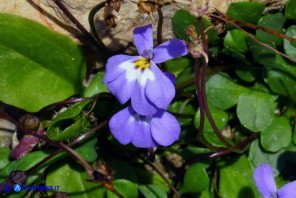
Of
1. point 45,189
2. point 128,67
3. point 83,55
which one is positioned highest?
point 128,67

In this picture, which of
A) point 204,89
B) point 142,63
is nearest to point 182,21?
point 142,63

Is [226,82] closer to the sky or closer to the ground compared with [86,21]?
closer to the ground

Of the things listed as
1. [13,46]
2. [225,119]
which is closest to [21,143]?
[13,46]

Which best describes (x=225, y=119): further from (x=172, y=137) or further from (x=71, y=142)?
(x=71, y=142)

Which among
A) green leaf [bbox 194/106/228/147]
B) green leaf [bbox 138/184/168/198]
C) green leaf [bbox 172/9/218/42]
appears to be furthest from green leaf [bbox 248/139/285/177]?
green leaf [bbox 172/9/218/42]

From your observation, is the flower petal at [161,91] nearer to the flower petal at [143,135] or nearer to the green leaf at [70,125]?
the flower petal at [143,135]

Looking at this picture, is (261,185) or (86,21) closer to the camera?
(261,185)
